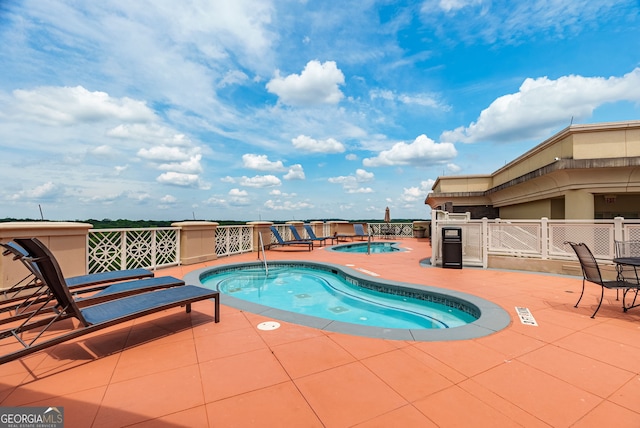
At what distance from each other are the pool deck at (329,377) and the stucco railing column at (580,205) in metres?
6.40

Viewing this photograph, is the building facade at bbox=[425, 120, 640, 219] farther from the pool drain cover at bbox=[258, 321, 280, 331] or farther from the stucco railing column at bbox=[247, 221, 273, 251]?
the stucco railing column at bbox=[247, 221, 273, 251]

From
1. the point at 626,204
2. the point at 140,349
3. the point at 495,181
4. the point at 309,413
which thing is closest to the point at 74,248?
the point at 140,349

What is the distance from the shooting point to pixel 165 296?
3.30 m

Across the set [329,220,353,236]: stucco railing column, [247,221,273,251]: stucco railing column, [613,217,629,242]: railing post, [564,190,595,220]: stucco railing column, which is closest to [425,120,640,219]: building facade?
[564,190,595,220]: stucco railing column

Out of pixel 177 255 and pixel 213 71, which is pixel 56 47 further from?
pixel 177 255

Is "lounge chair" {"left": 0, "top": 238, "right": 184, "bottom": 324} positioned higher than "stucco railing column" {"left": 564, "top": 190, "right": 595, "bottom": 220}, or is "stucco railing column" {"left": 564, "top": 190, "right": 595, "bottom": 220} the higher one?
"stucco railing column" {"left": 564, "top": 190, "right": 595, "bottom": 220}

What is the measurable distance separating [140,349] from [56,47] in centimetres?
725

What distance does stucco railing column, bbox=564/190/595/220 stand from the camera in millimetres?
8406

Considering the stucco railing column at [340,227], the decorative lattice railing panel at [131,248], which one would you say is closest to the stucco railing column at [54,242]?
the decorative lattice railing panel at [131,248]

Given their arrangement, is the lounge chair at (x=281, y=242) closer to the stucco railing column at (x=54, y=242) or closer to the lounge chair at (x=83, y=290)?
the stucco railing column at (x=54, y=242)

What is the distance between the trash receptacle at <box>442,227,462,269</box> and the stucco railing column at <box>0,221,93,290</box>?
8.26m

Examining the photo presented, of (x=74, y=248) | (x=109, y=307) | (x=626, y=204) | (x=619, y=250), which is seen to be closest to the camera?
(x=109, y=307)

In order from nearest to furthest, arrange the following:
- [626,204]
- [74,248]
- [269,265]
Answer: [74,248] < [269,265] < [626,204]

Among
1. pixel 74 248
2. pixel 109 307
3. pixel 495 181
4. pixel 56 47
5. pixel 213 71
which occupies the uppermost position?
pixel 213 71
